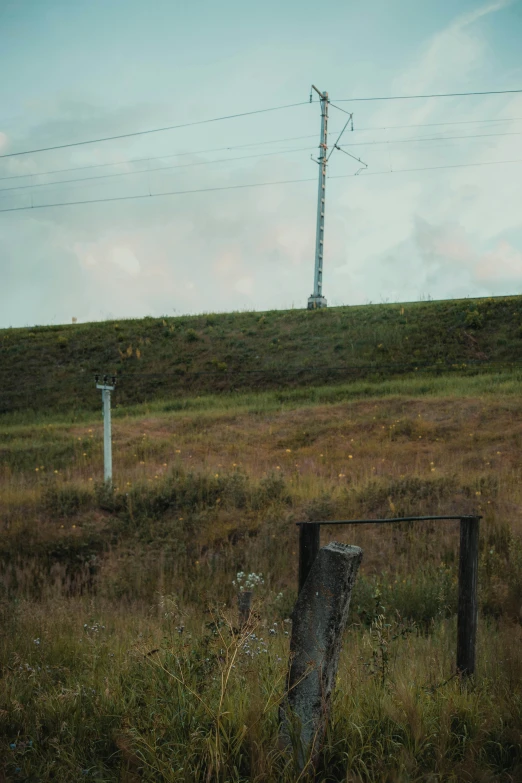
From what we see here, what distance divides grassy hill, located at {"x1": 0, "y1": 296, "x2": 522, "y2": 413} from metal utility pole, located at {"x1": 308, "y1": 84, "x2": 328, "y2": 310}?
1.48 m

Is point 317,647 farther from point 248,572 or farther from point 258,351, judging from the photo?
point 258,351

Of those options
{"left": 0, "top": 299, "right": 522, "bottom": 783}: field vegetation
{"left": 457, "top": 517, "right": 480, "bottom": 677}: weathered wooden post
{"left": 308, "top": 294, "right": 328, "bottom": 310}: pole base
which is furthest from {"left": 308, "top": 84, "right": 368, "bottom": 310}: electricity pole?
{"left": 457, "top": 517, "right": 480, "bottom": 677}: weathered wooden post

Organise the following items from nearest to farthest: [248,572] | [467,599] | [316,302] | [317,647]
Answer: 1. [317,647]
2. [467,599]
3. [248,572]
4. [316,302]

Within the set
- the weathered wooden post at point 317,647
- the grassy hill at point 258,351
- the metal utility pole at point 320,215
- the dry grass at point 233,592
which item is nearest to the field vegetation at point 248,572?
the dry grass at point 233,592

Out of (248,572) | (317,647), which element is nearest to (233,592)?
(248,572)

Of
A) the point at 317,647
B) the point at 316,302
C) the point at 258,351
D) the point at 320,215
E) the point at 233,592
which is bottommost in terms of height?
the point at 233,592

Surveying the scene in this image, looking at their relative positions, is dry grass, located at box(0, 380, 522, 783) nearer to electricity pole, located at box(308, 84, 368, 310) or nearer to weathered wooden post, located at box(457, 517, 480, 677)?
weathered wooden post, located at box(457, 517, 480, 677)

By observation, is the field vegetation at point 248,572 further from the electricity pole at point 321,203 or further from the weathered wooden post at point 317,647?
the electricity pole at point 321,203

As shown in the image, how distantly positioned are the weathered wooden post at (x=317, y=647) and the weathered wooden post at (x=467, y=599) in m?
1.57

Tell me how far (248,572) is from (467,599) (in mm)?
5421

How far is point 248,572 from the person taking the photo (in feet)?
31.7

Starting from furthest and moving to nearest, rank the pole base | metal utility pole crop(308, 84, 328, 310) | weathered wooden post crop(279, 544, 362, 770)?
the pole base → metal utility pole crop(308, 84, 328, 310) → weathered wooden post crop(279, 544, 362, 770)

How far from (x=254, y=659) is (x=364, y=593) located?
423 centimetres

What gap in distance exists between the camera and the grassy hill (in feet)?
92.7
